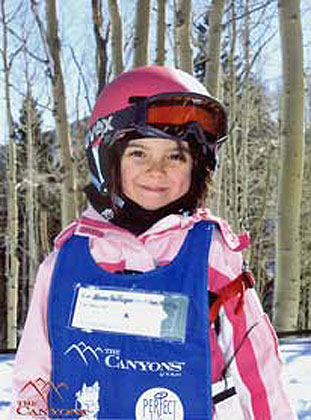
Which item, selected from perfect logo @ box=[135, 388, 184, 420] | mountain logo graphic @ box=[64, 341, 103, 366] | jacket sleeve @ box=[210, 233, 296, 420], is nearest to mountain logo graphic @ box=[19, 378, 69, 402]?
mountain logo graphic @ box=[64, 341, 103, 366]

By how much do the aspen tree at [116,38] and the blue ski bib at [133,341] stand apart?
311 centimetres

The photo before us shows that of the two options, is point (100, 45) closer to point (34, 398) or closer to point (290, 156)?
Answer: point (290, 156)

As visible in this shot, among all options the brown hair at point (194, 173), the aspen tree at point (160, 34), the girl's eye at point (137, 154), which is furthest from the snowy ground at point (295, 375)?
the aspen tree at point (160, 34)

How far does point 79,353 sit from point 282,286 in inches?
104

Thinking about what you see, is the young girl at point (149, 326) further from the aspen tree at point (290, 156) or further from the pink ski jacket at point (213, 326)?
the aspen tree at point (290, 156)

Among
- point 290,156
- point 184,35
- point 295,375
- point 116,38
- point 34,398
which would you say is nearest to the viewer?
point 34,398

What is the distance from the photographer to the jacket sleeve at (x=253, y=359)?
56.8 inches

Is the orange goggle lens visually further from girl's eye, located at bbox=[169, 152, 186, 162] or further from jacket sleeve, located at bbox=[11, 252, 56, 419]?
jacket sleeve, located at bbox=[11, 252, 56, 419]

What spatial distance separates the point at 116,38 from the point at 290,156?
1636 mm

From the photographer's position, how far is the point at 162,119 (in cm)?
185

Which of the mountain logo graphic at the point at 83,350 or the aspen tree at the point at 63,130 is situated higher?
the aspen tree at the point at 63,130

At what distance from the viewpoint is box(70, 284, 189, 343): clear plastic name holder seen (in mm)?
1501

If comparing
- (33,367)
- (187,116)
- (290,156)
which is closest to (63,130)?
(290,156)

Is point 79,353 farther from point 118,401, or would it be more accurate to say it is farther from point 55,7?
point 55,7
